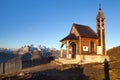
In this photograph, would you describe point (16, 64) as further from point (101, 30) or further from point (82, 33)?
point (101, 30)

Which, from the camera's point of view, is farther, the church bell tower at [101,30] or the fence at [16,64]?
the church bell tower at [101,30]

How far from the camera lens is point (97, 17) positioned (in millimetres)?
48344

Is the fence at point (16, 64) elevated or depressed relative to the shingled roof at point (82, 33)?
depressed

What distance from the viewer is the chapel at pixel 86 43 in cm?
4348

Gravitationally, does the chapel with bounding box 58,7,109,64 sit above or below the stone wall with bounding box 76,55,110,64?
above

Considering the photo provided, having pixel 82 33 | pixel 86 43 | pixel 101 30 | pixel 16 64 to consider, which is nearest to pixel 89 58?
pixel 86 43

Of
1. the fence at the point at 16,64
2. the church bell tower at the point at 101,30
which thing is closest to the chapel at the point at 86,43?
the church bell tower at the point at 101,30

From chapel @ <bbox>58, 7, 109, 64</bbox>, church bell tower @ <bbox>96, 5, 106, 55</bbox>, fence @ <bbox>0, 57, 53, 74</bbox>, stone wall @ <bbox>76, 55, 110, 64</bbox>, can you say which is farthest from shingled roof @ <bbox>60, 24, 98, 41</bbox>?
fence @ <bbox>0, 57, 53, 74</bbox>

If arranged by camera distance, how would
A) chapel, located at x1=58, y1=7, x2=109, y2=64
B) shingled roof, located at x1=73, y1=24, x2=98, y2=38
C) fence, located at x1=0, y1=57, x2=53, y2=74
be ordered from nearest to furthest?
1. fence, located at x1=0, y1=57, x2=53, y2=74
2. chapel, located at x1=58, y1=7, x2=109, y2=64
3. shingled roof, located at x1=73, y1=24, x2=98, y2=38

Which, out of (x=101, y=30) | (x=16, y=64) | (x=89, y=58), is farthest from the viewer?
(x=101, y=30)

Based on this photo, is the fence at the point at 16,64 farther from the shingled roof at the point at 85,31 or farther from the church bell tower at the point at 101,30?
the church bell tower at the point at 101,30

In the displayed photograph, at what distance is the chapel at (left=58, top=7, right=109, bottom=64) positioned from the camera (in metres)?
43.5

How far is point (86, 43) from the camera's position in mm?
44906

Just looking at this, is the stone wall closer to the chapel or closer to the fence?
the chapel
